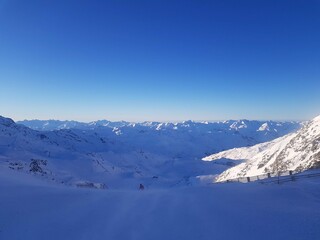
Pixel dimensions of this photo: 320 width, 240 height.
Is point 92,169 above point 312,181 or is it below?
below

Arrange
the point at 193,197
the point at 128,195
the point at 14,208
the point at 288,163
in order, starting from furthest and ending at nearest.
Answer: the point at 288,163 < the point at 128,195 < the point at 193,197 < the point at 14,208

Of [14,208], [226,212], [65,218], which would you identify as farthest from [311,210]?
[14,208]

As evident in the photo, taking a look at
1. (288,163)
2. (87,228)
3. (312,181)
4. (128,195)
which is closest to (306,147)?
(288,163)

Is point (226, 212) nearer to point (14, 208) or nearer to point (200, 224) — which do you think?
point (200, 224)

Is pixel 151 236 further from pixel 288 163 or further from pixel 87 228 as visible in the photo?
pixel 288 163

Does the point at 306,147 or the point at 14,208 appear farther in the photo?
the point at 306,147

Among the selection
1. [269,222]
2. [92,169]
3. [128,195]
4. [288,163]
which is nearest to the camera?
[269,222]
